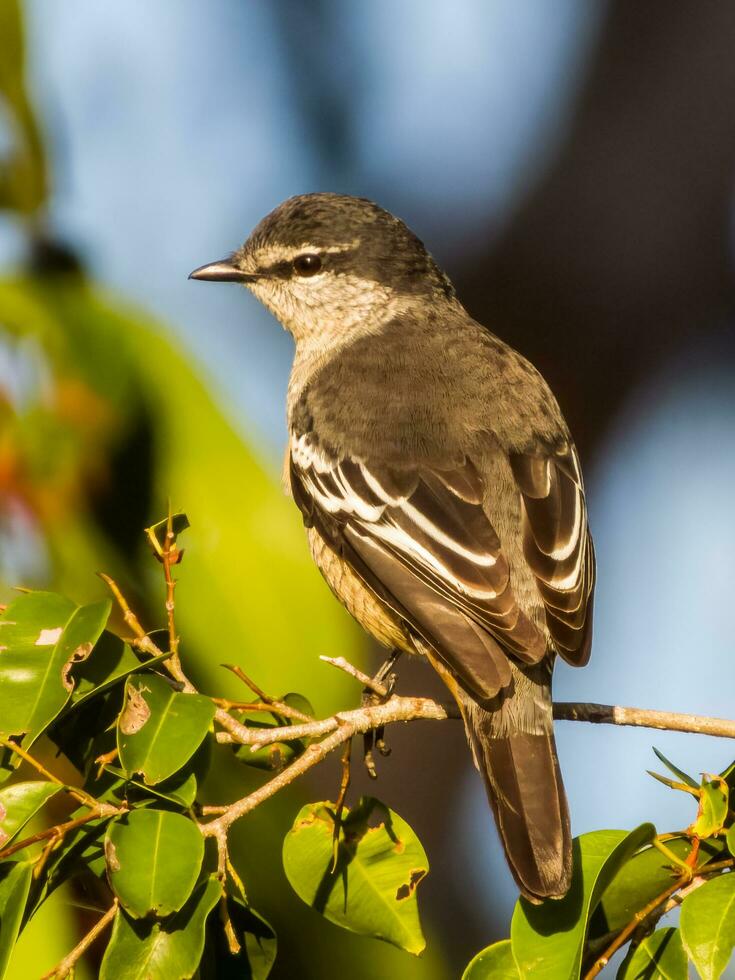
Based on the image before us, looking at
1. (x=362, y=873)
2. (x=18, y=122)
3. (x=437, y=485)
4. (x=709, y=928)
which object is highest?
(x=18, y=122)

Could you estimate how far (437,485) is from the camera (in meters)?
4.15

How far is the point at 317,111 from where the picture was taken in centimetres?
722

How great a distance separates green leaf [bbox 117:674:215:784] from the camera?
2.62 m

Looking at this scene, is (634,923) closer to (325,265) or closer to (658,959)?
(658,959)

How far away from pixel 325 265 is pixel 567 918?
11.2ft

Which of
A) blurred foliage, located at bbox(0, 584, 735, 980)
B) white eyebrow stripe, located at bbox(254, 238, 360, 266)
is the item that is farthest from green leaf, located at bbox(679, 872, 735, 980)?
white eyebrow stripe, located at bbox(254, 238, 360, 266)

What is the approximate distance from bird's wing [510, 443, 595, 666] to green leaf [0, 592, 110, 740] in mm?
1556

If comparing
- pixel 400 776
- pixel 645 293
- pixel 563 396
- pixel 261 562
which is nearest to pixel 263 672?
pixel 261 562

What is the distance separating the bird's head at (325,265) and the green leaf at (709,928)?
10.8 feet

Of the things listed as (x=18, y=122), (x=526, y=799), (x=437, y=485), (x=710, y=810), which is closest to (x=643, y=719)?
(x=526, y=799)

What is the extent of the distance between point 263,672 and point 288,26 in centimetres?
492

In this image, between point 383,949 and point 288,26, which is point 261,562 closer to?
point 383,949

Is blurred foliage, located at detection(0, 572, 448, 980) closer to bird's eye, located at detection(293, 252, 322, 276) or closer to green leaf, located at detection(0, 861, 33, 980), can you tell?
green leaf, located at detection(0, 861, 33, 980)

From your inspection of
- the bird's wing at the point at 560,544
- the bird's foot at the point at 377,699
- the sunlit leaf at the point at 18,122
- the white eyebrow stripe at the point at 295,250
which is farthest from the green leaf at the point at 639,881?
the white eyebrow stripe at the point at 295,250
